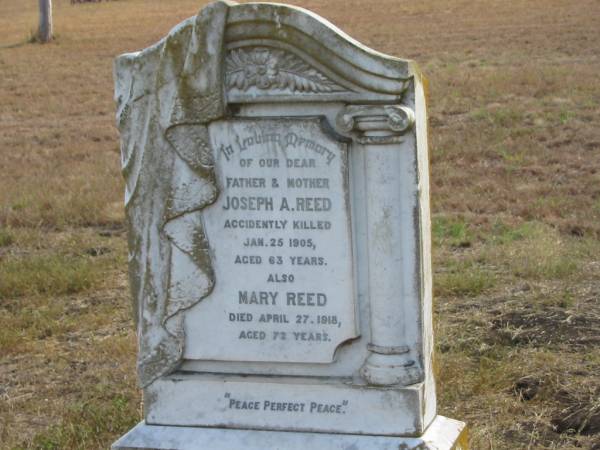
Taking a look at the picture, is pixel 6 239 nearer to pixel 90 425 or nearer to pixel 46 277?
pixel 46 277

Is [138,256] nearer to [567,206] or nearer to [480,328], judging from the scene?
[480,328]

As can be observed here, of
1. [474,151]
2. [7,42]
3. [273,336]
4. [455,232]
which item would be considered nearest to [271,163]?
[273,336]

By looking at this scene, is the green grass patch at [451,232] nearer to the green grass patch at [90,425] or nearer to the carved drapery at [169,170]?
the green grass patch at [90,425]

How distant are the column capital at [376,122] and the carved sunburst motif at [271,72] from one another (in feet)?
0.38

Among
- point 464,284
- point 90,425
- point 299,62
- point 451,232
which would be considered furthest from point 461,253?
point 299,62

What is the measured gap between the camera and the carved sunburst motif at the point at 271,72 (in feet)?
12.1

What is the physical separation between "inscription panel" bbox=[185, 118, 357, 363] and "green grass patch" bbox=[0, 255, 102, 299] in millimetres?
3195

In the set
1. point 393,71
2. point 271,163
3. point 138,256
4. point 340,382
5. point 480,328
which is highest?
point 393,71

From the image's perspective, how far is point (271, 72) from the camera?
3727 mm

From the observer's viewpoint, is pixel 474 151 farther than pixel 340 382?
Yes

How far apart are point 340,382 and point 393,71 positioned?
3.73 feet

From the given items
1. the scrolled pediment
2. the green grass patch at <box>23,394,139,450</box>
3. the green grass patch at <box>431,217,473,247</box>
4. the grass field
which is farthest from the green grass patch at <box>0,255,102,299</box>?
the scrolled pediment

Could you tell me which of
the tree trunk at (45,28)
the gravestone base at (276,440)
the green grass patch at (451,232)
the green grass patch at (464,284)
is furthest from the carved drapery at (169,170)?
the tree trunk at (45,28)

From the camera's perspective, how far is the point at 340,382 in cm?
384
